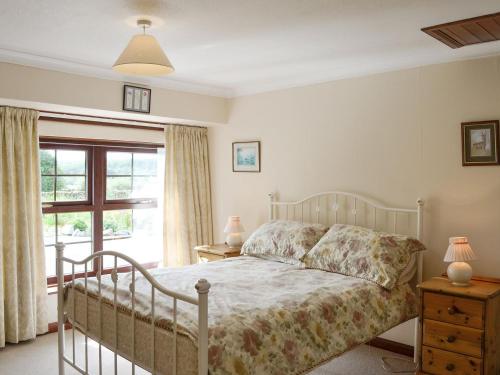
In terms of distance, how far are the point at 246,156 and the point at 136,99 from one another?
4.20 feet

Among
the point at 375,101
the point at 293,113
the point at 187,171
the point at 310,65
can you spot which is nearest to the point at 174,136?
the point at 187,171

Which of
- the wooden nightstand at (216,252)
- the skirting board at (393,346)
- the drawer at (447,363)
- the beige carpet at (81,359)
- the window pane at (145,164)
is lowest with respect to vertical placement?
the beige carpet at (81,359)

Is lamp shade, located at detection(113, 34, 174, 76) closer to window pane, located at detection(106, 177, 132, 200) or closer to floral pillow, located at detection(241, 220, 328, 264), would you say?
floral pillow, located at detection(241, 220, 328, 264)

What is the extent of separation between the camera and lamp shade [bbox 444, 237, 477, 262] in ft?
9.60

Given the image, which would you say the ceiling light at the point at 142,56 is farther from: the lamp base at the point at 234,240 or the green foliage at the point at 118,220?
the green foliage at the point at 118,220

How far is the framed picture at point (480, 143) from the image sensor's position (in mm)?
3174

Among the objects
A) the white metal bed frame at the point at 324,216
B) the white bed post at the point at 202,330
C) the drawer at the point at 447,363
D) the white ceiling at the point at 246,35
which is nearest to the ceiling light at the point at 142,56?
the white ceiling at the point at 246,35

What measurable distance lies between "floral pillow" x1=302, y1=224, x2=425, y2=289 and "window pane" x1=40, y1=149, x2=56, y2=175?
8.14 ft

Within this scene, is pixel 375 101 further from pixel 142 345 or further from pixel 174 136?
pixel 142 345

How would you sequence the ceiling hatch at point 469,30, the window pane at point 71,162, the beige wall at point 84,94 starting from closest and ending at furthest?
the ceiling hatch at point 469,30 → the beige wall at point 84,94 → the window pane at point 71,162

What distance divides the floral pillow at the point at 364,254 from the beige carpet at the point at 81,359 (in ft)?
2.47

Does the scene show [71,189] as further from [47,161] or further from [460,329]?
[460,329]

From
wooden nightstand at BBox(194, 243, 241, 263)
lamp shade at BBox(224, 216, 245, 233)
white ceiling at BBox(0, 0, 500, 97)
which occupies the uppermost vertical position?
white ceiling at BBox(0, 0, 500, 97)

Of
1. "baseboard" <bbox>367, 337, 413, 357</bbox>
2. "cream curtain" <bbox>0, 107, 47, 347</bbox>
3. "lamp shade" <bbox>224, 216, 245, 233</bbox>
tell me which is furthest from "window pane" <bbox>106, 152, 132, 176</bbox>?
"baseboard" <bbox>367, 337, 413, 357</bbox>
